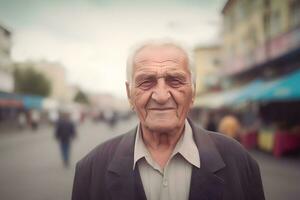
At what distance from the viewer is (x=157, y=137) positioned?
1.41 m

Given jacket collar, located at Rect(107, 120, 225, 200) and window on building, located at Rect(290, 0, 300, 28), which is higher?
window on building, located at Rect(290, 0, 300, 28)

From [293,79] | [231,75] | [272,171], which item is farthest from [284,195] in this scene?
[231,75]

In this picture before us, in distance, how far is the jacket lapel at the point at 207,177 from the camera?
132cm

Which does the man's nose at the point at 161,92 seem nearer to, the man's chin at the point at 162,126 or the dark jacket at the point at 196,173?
the man's chin at the point at 162,126

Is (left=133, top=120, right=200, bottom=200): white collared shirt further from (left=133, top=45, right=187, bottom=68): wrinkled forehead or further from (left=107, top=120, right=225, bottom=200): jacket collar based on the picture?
(left=133, top=45, right=187, bottom=68): wrinkled forehead

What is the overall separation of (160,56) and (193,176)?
0.46m

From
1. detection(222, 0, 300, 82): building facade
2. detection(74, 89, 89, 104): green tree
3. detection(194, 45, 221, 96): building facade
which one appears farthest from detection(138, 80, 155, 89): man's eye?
detection(74, 89, 89, 104): green tree

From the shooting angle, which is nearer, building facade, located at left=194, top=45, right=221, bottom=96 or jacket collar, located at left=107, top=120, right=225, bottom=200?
jacket collar, located at left=107, top=120, right=225, bottom=200

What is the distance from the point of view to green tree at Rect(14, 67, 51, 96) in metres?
35.6

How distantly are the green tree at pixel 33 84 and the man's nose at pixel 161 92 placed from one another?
3522 centimetres

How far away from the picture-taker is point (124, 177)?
135 cm

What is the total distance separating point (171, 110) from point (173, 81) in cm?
11

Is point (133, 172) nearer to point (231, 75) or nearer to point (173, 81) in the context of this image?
point (173, 81)

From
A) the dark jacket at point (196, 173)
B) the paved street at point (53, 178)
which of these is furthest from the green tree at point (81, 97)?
the dark jacket at point (196, 173)
